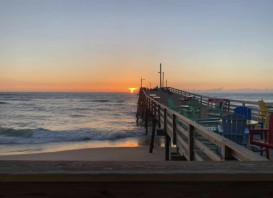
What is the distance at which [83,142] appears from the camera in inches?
619

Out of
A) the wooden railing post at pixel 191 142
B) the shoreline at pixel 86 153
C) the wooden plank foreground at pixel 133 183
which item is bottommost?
the shoreline at pixel 86 153

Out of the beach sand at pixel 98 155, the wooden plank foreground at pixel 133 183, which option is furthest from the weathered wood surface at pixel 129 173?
the beach sand at pixel 98 155

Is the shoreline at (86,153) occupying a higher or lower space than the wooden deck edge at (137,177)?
lower

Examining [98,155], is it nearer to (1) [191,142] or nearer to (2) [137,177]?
(1) [191,142]

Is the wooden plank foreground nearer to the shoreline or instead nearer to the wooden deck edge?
the wooden deck edge

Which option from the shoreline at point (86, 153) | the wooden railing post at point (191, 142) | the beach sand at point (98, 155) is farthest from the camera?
the beach sand at point (98, 155)

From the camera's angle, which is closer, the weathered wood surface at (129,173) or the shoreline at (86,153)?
the weathered wood surface at (129,173)

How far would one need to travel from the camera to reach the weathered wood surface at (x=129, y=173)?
1.16 m

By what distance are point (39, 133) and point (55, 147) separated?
202 inches

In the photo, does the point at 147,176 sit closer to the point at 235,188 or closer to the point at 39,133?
the point at 235,188

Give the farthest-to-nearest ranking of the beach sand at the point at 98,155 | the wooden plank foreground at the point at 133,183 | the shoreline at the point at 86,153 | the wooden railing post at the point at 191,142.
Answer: the beach sand at the point at 98,155 < the shoreline at the point at 86,153 < the wooden railing post at the point at 191,142 < the wooden plank foreground at the point at 133,183

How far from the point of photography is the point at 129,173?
119cm

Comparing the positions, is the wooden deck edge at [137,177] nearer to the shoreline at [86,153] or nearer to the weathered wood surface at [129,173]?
the weathered wood surface at [129,173]

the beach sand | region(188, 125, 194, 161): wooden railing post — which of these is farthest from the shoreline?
region(188, 125, 194, 161): wooden railing post
